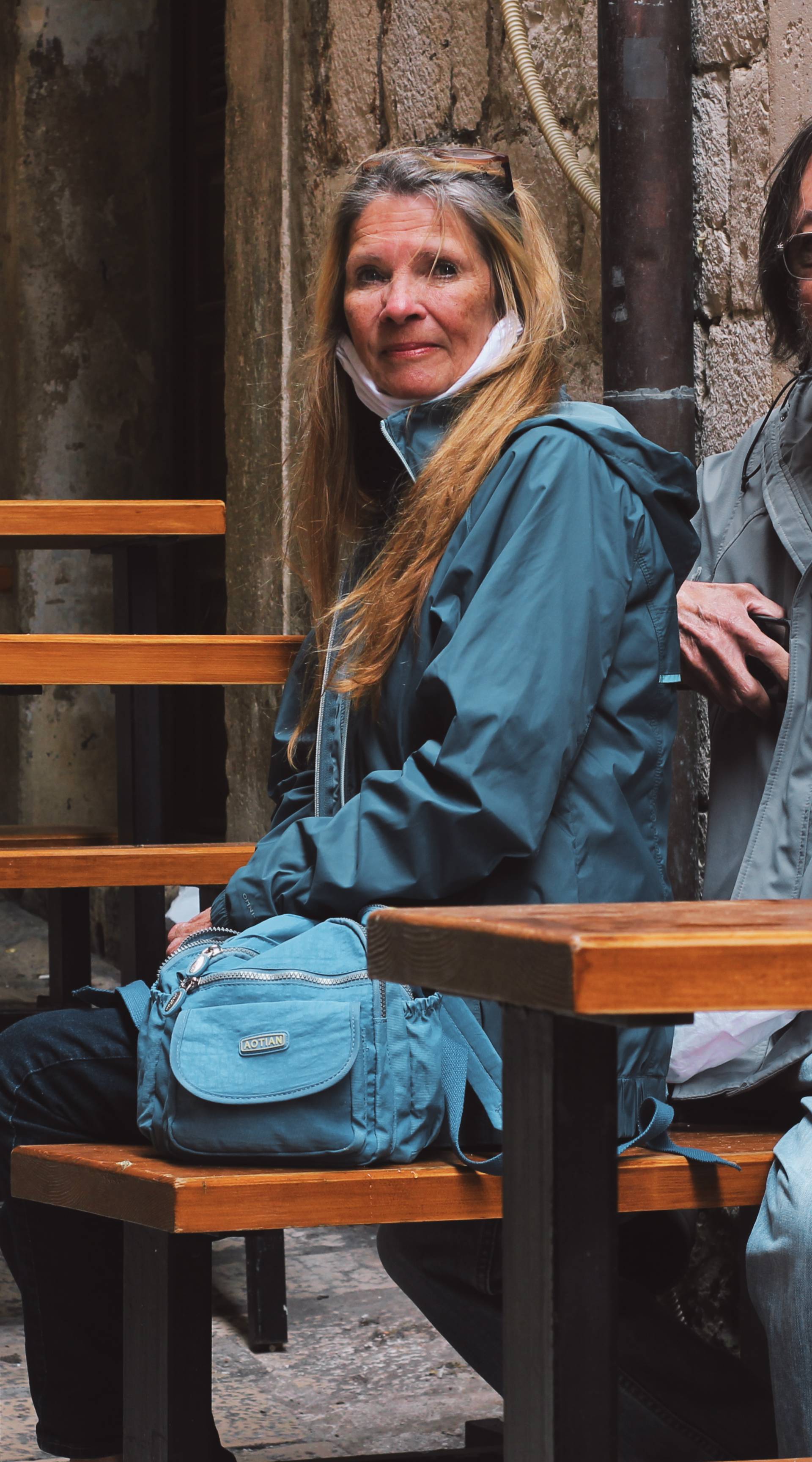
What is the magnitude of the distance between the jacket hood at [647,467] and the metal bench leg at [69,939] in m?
1.56

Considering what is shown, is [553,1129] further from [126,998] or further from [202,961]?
[126,998]

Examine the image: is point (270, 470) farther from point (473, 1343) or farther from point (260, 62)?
point (473, 1343)

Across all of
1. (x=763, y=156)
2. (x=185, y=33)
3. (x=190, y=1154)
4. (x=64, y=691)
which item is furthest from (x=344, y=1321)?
(x=185, y=33)

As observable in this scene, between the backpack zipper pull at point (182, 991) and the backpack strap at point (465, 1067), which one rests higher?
the backpack zipper pull at point (182, 991)

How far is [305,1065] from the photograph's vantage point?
180cm

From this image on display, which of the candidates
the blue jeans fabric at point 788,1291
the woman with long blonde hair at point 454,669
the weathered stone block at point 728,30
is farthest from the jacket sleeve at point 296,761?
the weathered stone block at point 728,30

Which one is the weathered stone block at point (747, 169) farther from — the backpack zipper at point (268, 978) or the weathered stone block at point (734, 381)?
the backpack zipper at point (268, 978)

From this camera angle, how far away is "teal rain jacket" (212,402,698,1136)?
1.88m

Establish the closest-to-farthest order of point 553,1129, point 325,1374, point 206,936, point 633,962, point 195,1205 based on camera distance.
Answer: point 633,962, point 553,1129, point 195,1205, point 206,936, point 325,1374

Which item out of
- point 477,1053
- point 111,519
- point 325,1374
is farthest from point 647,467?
point 325,1374

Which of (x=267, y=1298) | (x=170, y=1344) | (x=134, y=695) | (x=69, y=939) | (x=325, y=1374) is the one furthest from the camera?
(x=69, y=939)

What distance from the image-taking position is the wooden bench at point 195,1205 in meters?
1.78

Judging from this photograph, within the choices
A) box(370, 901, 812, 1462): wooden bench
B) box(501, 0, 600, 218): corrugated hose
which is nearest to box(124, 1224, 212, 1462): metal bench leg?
box(370, 901, 812, 1462): wooden bench

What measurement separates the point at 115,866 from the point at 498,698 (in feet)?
4.42
